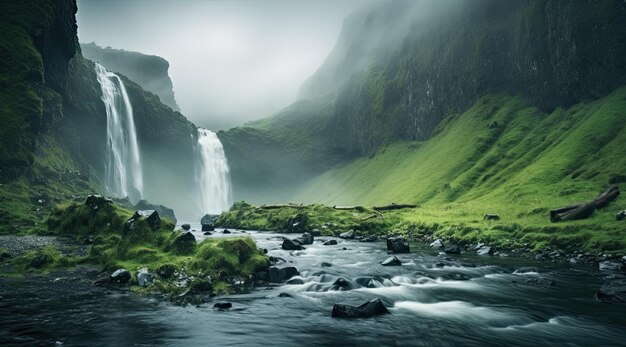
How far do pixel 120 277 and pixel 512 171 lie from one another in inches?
3455

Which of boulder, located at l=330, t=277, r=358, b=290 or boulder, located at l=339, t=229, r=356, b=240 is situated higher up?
boulder, located at l=339, t=229, r=356, b=240

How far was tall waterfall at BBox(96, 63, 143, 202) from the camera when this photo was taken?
131250 mm

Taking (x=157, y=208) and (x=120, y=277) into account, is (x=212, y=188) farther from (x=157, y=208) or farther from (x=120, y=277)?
(x=120, y=277)

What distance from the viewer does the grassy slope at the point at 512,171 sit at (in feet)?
137

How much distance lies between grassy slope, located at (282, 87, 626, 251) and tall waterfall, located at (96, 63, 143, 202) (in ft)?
281

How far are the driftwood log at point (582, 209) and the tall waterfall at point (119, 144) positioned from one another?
127301mm

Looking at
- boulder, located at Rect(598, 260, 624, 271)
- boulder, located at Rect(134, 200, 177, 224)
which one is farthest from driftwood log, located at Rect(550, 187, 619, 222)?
boulder, located at Rect(134, 200, 177, 224)

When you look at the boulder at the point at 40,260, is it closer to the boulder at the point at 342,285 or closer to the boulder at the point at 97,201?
the boulder at the point at 97,201

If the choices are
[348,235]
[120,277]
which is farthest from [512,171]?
[120,277]

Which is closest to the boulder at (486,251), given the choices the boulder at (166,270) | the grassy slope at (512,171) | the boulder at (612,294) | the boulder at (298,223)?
the grassy slope at (512,171)

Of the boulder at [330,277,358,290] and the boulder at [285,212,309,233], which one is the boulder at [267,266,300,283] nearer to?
the boulder at [330,277,358,290]

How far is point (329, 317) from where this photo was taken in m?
16.2

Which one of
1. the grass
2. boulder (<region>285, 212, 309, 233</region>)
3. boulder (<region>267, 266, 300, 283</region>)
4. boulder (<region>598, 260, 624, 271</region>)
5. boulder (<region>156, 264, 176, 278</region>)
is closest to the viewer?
the grass

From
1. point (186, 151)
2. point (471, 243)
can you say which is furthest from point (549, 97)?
point (186, 151)
